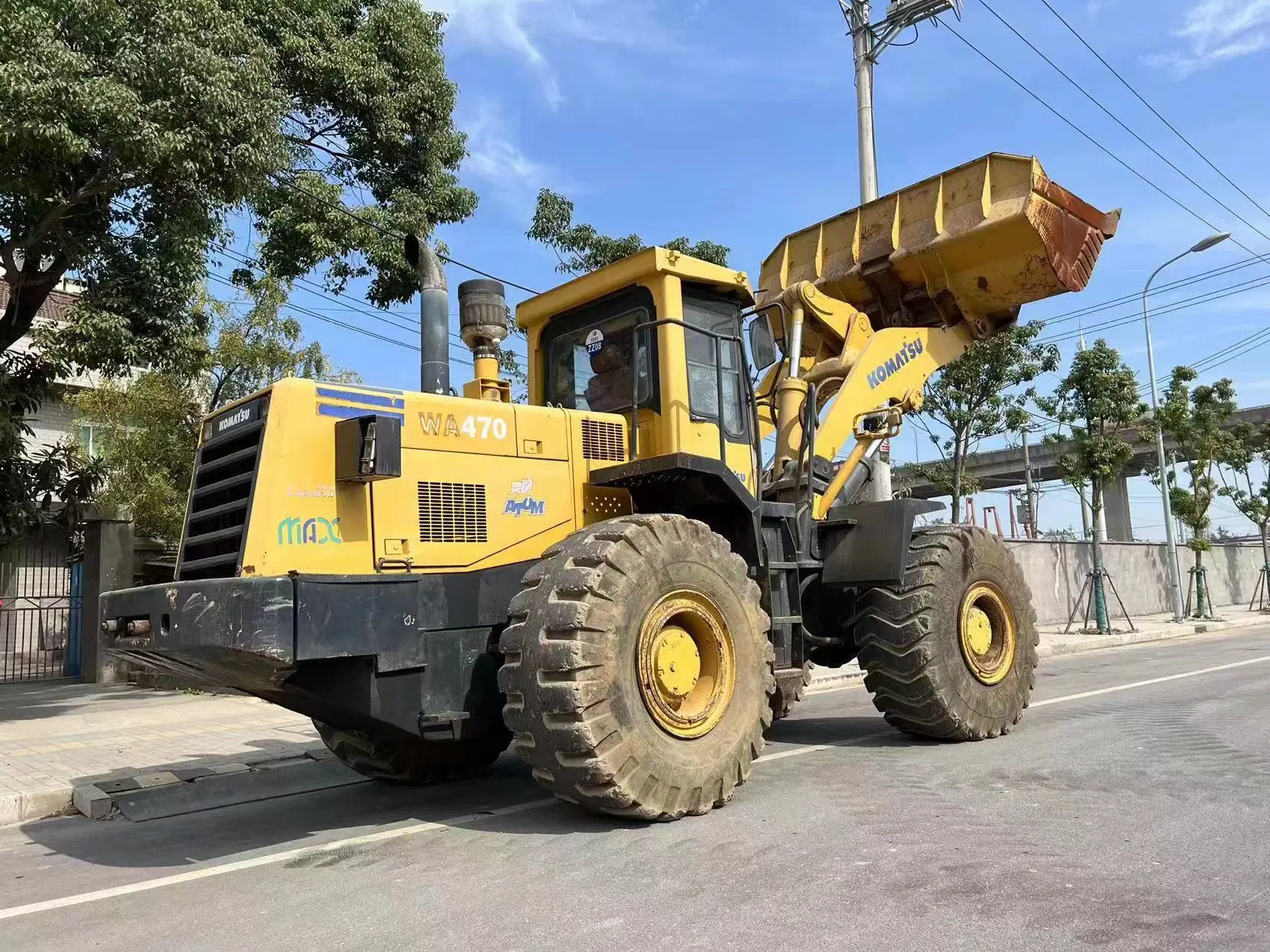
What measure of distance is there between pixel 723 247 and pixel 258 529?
11713mm

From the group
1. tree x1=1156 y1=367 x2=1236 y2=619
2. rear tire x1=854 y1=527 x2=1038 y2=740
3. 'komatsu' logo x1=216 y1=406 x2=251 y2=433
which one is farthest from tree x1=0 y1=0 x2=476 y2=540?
tree x1=1156 y1=367 x2=1236 y2=619

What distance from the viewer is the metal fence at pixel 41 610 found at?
45.9 ft

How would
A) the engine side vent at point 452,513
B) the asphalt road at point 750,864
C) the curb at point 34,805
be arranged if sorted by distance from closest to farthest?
the asphalt road at point 750,864, the engine side vent at point 452,513, the curb at point 34,805

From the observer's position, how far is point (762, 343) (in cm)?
671

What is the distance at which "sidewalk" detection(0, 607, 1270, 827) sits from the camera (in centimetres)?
701

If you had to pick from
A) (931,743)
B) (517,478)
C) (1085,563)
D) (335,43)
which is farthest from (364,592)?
(1085,563)

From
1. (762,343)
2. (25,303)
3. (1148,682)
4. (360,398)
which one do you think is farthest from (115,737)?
(1148,682)

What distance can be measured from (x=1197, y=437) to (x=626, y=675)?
2500 cm

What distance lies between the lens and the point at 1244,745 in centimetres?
660

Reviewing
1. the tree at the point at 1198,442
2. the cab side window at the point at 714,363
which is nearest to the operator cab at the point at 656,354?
the cab side window at the point at 714,363

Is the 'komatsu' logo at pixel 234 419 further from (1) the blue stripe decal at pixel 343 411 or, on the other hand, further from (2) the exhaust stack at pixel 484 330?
(2) the exhaust stack at pixel 484 330

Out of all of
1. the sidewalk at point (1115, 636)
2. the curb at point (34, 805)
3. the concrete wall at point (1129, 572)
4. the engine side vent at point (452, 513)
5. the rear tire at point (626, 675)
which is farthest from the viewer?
the concrete wall at point (1129, 572)

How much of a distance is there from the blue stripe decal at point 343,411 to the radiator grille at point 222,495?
0.28 metres

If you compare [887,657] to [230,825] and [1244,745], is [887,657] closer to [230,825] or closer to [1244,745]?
[1244,745]
